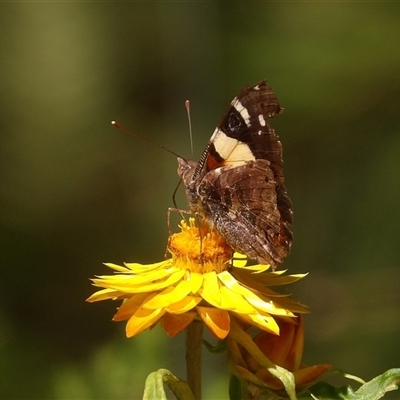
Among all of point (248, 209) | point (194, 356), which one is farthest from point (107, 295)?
point (248, 209)

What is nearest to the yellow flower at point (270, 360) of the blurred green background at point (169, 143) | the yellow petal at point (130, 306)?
the yellow petal at point (130, 306)

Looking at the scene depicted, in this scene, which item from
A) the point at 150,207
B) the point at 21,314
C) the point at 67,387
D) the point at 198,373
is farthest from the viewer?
the point at 150,207

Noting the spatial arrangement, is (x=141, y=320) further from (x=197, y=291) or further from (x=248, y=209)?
(x=248, y=209)

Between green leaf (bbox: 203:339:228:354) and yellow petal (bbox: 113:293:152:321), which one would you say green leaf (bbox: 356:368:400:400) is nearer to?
green leaf (bbox: 203:339:228:354)

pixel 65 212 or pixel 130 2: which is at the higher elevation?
pixel 130 2

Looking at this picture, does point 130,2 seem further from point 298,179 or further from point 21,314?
point 21,314

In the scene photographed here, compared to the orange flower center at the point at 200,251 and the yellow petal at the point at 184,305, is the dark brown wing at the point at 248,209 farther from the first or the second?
the yellow petal at the point at 184,305

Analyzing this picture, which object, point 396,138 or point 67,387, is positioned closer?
point 67,387

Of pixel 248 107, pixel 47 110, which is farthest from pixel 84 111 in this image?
pixel 248 107
